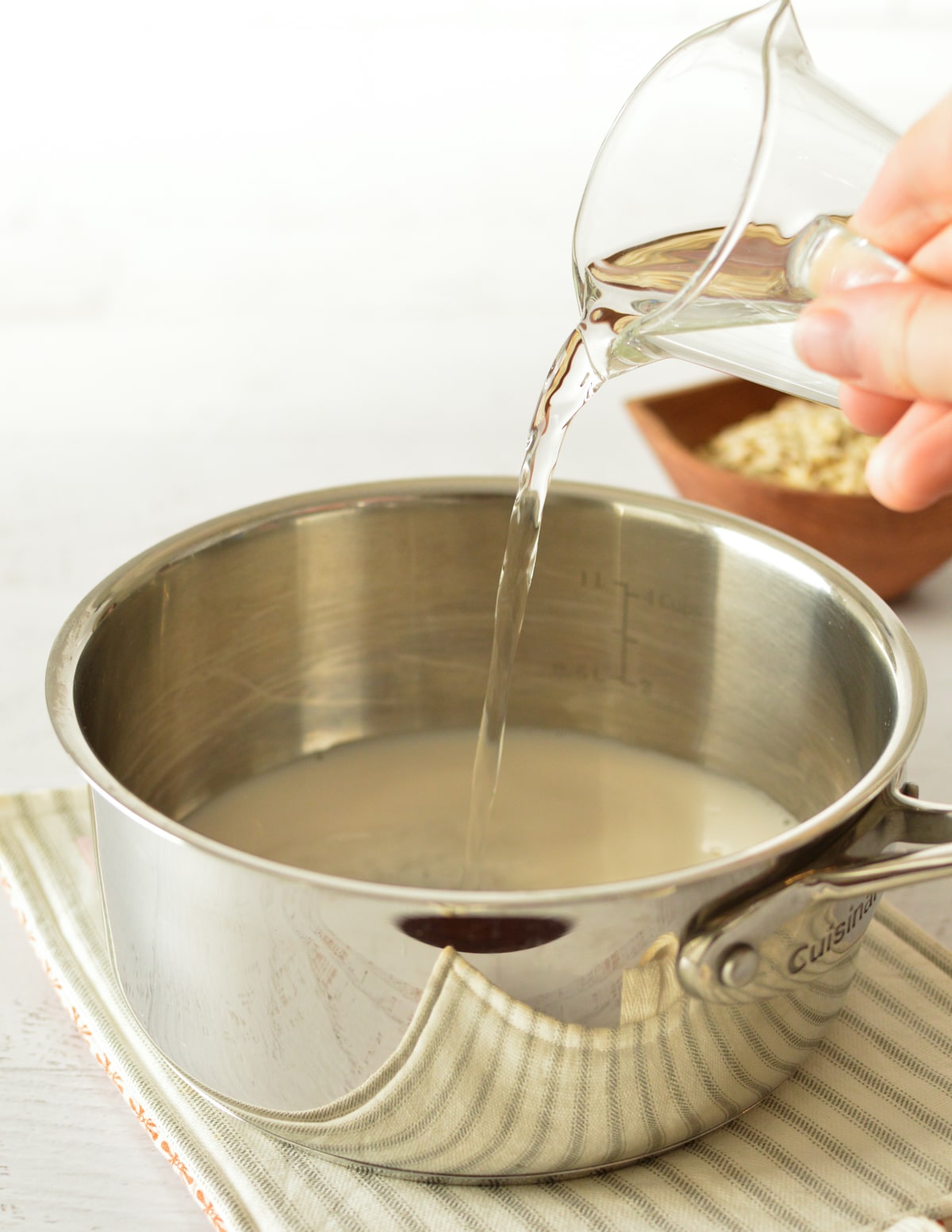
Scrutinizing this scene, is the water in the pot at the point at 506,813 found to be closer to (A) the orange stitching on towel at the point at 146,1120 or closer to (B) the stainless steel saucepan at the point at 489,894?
(B) the stainless steel saucepan at the point at 489,894

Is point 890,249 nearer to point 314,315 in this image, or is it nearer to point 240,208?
point 314,315

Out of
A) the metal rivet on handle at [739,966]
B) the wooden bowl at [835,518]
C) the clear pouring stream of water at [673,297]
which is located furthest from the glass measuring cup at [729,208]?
the wooden bowl at [835,518]

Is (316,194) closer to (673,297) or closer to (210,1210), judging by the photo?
(673,297)

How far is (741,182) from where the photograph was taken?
584 mm

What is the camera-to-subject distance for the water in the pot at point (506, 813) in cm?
80

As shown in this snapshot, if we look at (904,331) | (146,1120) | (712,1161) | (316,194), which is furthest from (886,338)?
(316,194)

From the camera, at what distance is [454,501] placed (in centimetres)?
86

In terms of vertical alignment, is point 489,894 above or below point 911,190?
below

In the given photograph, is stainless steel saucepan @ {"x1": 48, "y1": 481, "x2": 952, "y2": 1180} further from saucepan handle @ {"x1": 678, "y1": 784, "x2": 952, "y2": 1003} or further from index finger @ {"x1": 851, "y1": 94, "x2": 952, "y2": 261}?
index finger @ {"x1": 851, "y1": 94, "x2": 952, "y2": 261}

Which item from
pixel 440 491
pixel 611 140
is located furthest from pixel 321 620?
pixel 611 140

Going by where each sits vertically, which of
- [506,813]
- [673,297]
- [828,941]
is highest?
[673,297]

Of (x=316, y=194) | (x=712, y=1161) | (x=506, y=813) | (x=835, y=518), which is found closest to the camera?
(x=712, y=1161)

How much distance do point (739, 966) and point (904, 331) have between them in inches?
9.2

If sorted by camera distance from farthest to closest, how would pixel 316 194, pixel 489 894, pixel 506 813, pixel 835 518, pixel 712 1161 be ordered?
pixel 316 194
pixel 835 518
pixel 506 813
pixel 712 1161
pixel 489 894
